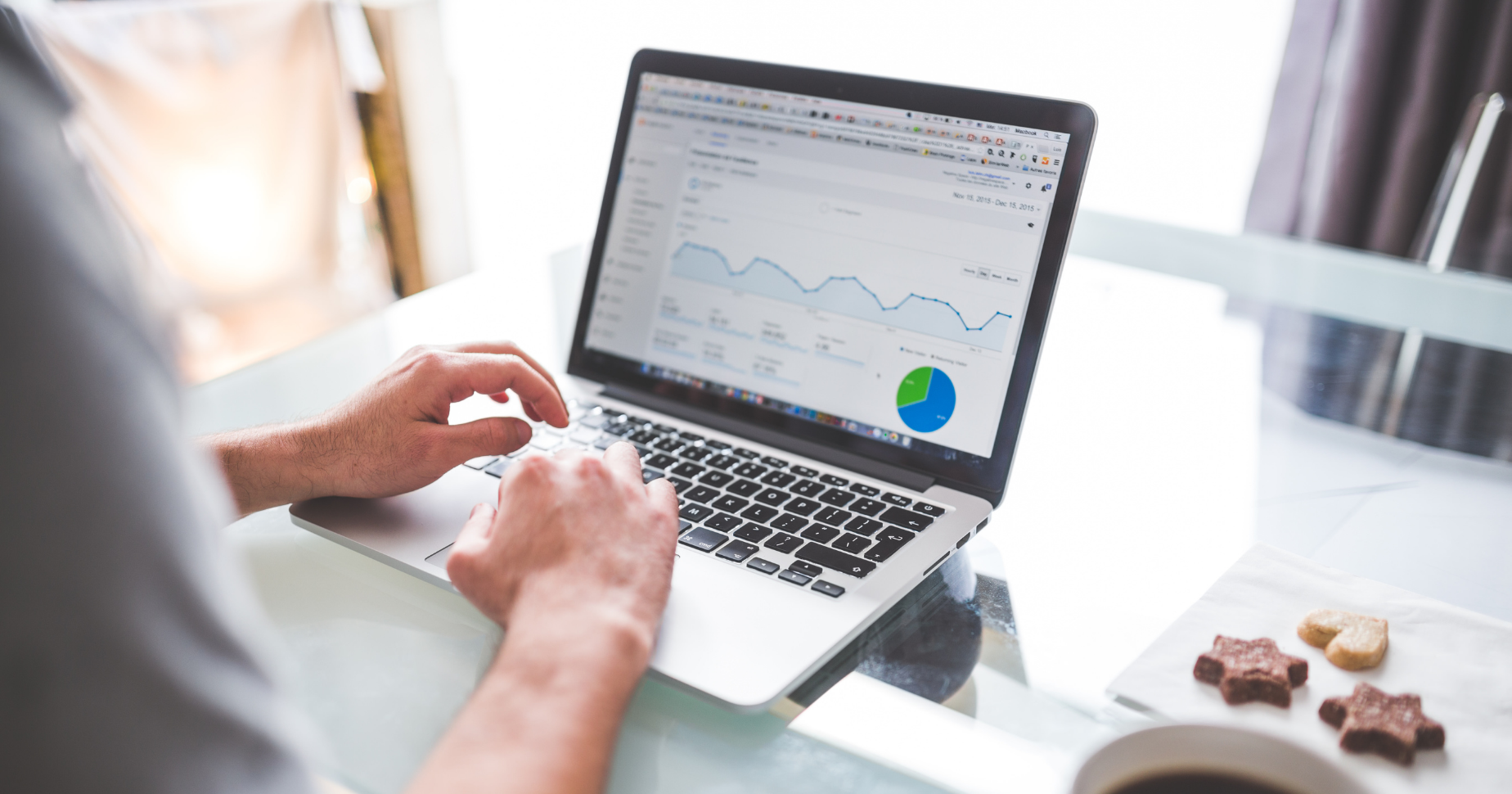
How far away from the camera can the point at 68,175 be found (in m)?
0.31

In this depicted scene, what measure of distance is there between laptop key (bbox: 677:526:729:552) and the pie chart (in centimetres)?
20

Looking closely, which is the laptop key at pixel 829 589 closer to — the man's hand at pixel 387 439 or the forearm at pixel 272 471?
the man's hand at pixel 387 439

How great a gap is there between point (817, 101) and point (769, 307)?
0.62ft

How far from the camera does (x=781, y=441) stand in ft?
2.87

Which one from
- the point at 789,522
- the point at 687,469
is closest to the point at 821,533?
the point at 789,522

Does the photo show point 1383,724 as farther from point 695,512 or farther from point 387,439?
point 387,439

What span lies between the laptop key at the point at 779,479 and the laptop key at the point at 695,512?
66mm

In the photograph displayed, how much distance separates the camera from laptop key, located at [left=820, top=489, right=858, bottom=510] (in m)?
0.77

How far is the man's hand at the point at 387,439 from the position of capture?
2.51 feet

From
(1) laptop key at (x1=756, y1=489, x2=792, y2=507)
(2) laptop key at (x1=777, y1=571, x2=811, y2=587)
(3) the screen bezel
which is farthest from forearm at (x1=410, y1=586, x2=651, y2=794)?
(3) the screen bezel

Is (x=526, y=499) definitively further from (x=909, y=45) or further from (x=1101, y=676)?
(x=909, y=45)

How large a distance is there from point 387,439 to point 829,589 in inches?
14.3

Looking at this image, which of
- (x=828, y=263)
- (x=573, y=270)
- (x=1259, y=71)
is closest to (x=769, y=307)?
(x=828, y=263)

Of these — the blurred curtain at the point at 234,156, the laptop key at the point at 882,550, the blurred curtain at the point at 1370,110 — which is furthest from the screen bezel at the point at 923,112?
the blurred curtain at the point at 234,156
